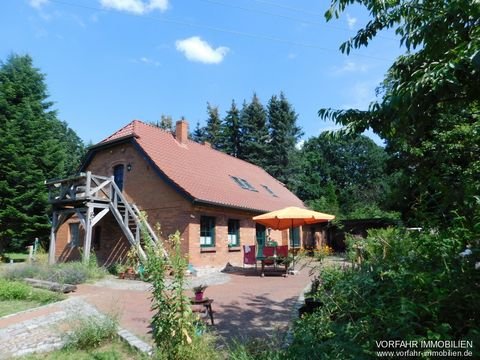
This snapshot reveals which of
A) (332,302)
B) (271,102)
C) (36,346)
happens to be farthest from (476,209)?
(271,102)

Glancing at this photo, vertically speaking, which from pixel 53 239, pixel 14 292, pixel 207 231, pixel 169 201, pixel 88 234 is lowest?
pixel 14 292

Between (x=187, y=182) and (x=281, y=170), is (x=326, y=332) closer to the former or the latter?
(x=187, y=182)

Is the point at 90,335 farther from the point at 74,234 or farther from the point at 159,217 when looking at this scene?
the point at 74,234

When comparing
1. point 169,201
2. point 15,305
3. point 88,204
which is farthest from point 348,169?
point 15,305

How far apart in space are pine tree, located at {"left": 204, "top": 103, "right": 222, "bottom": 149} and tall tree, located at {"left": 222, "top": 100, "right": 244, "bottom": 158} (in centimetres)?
115

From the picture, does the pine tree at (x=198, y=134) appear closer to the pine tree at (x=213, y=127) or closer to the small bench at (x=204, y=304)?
the pine tree at (x=213, y=127)

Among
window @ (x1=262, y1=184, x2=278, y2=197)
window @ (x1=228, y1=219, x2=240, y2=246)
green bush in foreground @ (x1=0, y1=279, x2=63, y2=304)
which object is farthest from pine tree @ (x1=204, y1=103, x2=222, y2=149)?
green bush in foreground @ (x1=0, y1=279, x2=63, y2=304)

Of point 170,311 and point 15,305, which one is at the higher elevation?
point 170,311

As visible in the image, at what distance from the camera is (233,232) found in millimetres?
16516

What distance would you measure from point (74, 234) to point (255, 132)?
2613 centimetres

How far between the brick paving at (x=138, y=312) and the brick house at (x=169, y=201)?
11.3 ft

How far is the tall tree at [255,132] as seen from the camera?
130ft

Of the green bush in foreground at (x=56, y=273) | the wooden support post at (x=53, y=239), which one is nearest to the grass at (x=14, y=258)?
the wooden support post at (x=53, y=239)

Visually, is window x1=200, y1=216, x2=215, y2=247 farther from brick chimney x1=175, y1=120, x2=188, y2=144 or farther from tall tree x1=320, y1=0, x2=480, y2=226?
tall tree x1=320, y1=0, x2=480, y2=226
